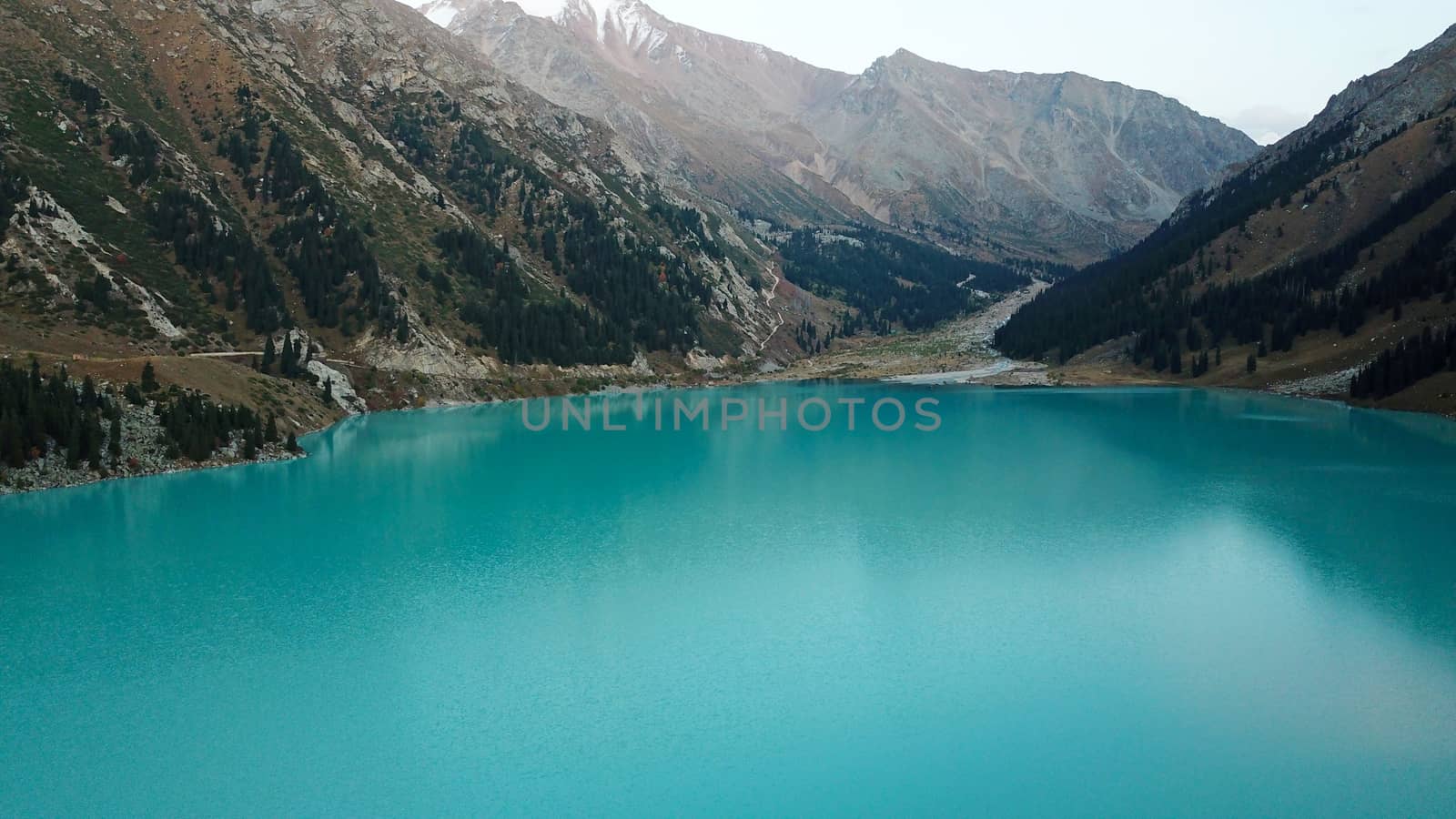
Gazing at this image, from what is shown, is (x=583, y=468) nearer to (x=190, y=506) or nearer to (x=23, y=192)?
(x=190, y=506)

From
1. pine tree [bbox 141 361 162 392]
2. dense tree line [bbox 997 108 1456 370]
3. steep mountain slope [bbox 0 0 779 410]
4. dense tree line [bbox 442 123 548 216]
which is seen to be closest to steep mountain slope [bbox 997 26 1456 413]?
dense tree line [bbox 997 108 1456 370]

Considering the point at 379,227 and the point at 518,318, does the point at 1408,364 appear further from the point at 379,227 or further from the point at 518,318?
the point at 379,227

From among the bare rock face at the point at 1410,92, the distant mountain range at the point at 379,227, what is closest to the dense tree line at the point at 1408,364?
the distant mountain range at the point at 379,227

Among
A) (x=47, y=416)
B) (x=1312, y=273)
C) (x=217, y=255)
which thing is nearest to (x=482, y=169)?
(x=217, y=255)

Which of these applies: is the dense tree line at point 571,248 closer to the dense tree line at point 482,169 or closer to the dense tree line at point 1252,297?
the dense tree line at point 482,169

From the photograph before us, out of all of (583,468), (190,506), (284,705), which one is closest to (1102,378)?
(583,468)

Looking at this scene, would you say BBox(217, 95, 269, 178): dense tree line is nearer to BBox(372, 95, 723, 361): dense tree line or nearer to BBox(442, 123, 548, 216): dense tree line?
BBox(372, 95, 723, 361): dense tree line
